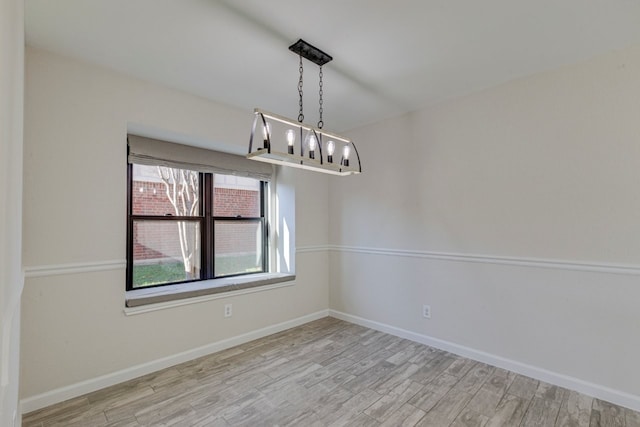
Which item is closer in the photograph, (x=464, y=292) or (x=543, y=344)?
(x=543, y=344)

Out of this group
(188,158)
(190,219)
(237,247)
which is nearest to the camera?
(188,158)

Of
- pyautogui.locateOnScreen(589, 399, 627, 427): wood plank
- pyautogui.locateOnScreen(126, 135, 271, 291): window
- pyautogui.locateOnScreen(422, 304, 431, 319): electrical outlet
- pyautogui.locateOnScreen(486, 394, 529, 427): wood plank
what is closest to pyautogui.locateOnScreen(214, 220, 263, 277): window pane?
pyautogui.locateOnScreen(126, 135, 271, 291): window

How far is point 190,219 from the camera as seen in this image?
3.52 m

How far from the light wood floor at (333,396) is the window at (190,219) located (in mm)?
1021

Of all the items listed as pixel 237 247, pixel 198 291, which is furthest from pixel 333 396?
pixel 237 247

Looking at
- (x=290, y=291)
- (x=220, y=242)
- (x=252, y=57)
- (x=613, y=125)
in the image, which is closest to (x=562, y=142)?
(x=613, y=125)

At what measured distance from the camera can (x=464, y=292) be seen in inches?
120

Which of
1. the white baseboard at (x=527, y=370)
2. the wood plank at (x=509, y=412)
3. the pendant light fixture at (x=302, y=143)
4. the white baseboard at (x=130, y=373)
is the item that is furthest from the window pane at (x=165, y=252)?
the wood plank at (x=509, y=412)

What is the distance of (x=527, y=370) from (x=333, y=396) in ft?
5.55

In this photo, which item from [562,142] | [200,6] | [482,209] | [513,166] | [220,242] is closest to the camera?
[200,6]

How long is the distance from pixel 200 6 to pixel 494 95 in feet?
8.40

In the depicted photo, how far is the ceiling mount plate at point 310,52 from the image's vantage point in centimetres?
221

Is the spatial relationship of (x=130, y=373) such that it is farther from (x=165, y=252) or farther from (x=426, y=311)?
(x=426, y=311)

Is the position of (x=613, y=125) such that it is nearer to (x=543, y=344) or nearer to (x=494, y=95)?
(x=494, y=95)
